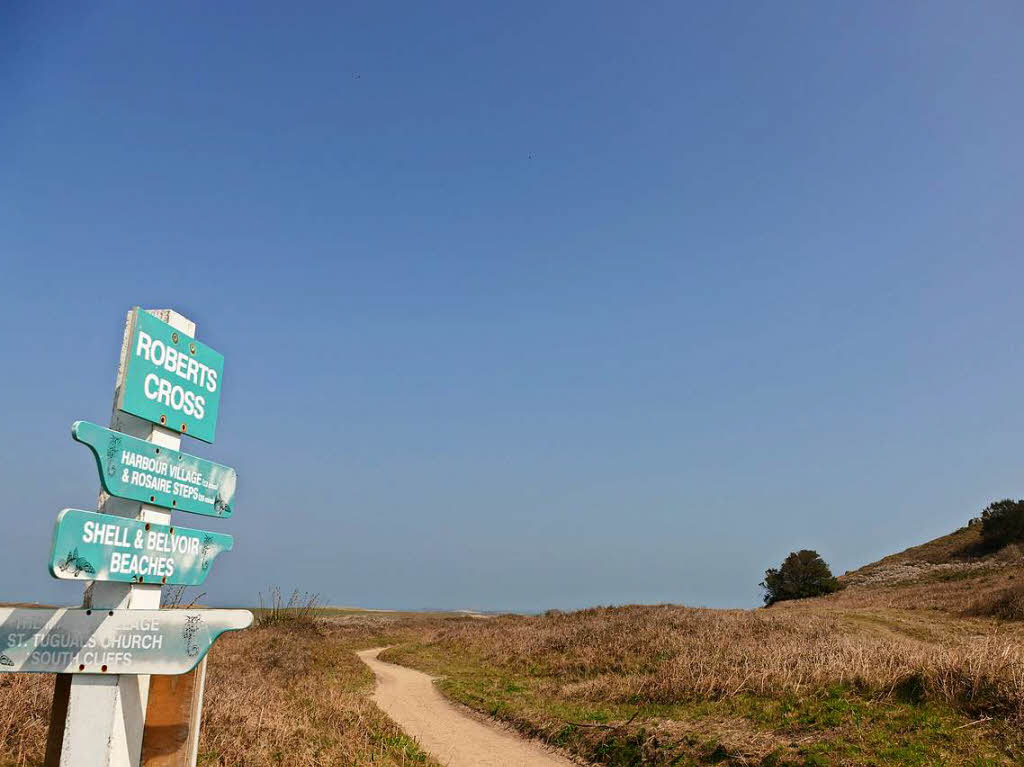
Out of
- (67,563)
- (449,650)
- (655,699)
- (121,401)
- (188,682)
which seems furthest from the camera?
(449,650)

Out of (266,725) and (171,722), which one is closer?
(171,722)

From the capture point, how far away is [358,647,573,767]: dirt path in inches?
435

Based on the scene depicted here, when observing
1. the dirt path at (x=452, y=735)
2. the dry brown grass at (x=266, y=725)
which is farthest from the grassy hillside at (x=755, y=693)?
the dry brown grass at (x=266, y=725)

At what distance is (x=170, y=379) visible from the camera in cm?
475

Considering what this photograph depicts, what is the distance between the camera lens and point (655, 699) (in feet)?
42.4

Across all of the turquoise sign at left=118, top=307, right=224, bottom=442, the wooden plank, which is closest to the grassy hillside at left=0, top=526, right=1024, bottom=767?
the wooden plank

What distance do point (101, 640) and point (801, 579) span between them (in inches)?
2328

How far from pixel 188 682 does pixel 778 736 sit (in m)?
8.57

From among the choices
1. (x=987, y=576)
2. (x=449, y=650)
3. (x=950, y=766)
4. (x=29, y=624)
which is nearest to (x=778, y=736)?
(x=950, y=766)

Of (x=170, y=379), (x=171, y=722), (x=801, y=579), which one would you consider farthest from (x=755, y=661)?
(x=801, y=579)

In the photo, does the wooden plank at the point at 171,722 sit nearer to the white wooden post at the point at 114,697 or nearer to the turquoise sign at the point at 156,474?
the white wooden post at the point at 114,697

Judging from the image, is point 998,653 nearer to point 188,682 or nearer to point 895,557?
point 188,682

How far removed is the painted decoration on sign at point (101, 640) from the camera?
3.94m

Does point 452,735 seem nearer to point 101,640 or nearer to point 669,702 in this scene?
point 669,702
